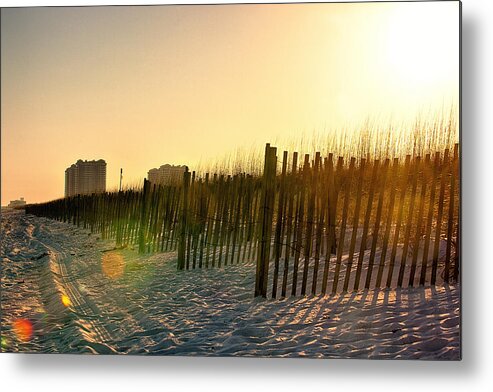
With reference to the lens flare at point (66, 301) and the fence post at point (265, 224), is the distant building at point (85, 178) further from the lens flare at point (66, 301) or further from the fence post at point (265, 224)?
the fence post at point (265, 224)

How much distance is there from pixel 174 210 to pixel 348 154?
0.83m

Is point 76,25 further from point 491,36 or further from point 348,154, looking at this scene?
point 491,36

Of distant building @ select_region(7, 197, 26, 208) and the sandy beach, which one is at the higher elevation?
distant building @ select_region(7, 197, 26, 208)

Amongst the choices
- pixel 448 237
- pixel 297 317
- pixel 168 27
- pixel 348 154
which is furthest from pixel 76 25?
pixel 448 237

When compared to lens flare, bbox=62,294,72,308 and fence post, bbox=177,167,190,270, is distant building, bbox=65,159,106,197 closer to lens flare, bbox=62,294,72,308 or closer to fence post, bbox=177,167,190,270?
fence post, bbox=177,167,190,270

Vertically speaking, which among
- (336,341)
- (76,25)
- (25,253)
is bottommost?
(336,341)

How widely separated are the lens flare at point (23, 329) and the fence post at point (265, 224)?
3.50 ft

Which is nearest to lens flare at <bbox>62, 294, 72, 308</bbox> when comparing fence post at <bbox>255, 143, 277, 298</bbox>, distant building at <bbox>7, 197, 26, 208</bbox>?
distant building at <bbox>7, 197, 26, 208</bbox>

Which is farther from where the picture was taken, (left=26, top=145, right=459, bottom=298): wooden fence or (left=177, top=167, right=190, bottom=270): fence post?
(left=177, top=167, right=190, bottom=270): fence post

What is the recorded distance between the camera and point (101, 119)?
3377 mm

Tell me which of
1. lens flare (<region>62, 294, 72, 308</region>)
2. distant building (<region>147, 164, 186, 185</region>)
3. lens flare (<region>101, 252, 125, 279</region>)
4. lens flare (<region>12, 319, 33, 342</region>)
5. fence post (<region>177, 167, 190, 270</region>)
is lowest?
lens flare (<region>12, 319, 33, 342</region>)

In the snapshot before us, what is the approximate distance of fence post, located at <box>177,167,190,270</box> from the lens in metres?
3.31

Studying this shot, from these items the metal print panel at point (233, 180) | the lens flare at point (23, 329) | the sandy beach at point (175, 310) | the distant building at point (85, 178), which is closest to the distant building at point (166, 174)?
the metal print panel at point (233, 180)

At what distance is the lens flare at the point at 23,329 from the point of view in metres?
3.39
